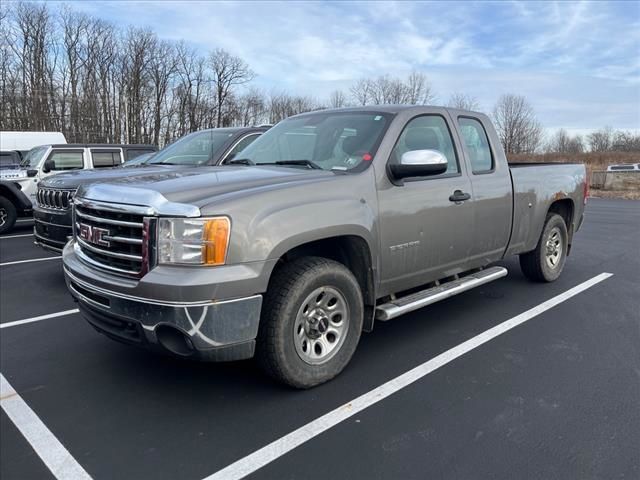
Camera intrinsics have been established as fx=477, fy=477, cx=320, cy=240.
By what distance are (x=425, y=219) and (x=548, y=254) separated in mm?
2888

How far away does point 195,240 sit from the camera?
2.63 metres

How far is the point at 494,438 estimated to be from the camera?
2.66m

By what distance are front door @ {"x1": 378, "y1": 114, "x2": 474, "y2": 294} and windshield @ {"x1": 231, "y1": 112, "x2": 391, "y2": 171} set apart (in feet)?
0.77

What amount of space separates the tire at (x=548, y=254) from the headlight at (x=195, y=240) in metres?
4.22

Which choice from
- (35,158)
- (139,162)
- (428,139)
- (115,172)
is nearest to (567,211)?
(428,139)

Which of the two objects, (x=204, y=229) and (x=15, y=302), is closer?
(x=204, y=229)

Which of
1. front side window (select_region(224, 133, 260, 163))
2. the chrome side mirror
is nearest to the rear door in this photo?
the chrome side mirror

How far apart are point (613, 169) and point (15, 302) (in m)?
28.7

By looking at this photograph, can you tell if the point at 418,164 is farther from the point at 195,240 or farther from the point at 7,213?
the point at 7,213

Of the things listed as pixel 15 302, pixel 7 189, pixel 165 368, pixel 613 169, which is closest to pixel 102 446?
pixel 165 368

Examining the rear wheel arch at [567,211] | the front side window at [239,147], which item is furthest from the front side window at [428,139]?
the front side window at [239,147]

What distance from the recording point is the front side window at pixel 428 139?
3.77 meters

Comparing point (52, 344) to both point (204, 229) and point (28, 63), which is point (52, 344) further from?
point (28, 63)

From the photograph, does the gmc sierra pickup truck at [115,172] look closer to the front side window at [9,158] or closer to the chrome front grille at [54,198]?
the chrome front grille at [54,198]
